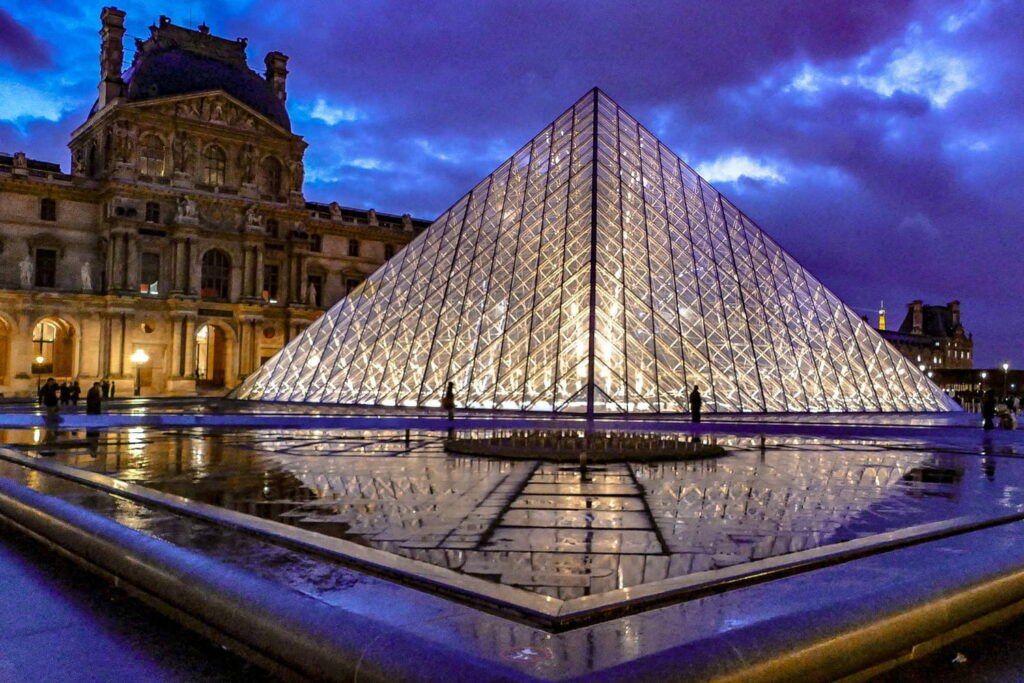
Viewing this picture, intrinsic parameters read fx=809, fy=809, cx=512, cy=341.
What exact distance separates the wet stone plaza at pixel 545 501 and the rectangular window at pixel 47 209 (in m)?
31.9

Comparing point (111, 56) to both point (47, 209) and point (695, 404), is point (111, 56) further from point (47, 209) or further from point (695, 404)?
point (695, 404)

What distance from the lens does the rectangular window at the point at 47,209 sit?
39.1m

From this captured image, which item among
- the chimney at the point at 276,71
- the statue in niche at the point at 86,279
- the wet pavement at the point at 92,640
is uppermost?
the chimney at the point at 276,71

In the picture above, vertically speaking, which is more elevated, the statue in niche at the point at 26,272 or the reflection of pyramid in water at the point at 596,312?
the statue in niche at the point at 26,272

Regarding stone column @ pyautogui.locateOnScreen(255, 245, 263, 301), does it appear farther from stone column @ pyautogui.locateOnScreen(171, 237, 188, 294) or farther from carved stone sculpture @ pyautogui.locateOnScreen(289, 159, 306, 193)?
carved stone sculpture @ pyautogui.locateOnScreen(289, 159, 306, 193)

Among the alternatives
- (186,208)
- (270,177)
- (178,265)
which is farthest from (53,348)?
(270,177)

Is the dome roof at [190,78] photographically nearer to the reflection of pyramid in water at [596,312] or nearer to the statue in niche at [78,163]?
the statue in niche at [78,163]

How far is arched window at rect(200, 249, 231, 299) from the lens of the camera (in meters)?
42.2

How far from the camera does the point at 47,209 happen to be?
39344 millimetres

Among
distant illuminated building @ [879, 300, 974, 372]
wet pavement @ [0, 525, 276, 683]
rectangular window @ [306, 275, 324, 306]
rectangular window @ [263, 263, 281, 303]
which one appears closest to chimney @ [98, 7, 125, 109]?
rectangular window @ [263, 263, 281, 303]

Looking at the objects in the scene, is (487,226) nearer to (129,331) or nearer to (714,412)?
(714,412)

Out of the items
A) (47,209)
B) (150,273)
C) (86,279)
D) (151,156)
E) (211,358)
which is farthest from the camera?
(211,358)

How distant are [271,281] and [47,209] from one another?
37.3 ft

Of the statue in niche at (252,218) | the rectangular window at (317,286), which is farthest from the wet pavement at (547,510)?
the rectangular window at (317,286)
